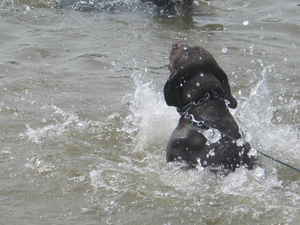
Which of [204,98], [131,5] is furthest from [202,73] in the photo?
[131,5]

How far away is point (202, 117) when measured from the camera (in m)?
5.51

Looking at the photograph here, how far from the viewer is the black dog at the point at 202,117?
5293 millimetres

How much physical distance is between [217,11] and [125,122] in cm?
589

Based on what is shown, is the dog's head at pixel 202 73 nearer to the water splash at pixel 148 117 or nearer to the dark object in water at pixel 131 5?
the water splash at pixel 148 117

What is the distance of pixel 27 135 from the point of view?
6.51m

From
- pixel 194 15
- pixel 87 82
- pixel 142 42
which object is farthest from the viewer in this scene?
pixel 194 15

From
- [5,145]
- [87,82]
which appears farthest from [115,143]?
[87,82]

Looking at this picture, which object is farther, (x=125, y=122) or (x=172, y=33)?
(x=172, y=33)

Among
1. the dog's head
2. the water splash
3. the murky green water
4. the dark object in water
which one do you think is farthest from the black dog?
the dark object in water

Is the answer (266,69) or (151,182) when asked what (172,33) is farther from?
(151,182)

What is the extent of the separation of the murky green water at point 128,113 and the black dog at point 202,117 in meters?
0.15

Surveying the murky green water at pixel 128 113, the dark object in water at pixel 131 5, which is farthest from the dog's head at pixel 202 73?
the dark object in water at pixel 131 5

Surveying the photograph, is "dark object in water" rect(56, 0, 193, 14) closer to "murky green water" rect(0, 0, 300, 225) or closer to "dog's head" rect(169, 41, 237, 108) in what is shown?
"murky green water" rect(0, 0, 300, 225)

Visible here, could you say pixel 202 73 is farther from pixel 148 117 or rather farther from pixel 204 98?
pixel 148 117
